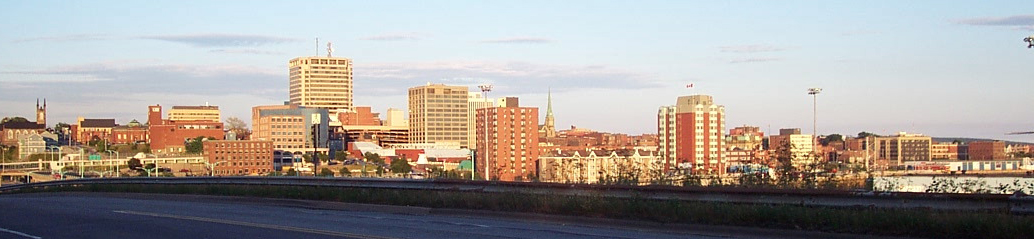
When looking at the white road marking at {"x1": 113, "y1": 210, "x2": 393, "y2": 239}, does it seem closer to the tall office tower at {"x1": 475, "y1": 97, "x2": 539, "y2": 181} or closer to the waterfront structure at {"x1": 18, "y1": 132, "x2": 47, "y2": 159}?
the tall office tower at {"x1": 475, "y1": 97, "x2": 539, "y2": 181}

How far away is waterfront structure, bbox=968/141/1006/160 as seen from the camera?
51.9 metres

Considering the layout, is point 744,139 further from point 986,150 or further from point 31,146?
point 31,146

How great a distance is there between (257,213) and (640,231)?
10.6 m

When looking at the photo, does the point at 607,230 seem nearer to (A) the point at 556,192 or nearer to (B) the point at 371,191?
(A) the point at 556,192

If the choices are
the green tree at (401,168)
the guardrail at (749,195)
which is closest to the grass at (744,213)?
the guardrail at (749,195)

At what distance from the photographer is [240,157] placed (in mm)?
101000

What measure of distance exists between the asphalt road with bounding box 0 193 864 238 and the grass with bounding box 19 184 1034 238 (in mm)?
501

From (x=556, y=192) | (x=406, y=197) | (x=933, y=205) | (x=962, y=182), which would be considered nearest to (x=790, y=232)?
(x=933, y=205)

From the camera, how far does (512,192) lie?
25109 millimetres

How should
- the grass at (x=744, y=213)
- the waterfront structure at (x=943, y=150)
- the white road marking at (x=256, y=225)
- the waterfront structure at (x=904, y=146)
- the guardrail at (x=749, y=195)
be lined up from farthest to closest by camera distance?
the waterfront structure at (x=904, y=146)
the waterfront structure at (x=943, y=150)
the white road marking at (x=256, y=225)
the guardrail at (x=749, y=195)
the grass at (x=744, y=213)

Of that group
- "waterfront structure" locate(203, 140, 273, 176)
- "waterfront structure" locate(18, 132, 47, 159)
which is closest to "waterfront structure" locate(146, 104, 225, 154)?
"waterfront structure" locate(18, 132, 47, 159)

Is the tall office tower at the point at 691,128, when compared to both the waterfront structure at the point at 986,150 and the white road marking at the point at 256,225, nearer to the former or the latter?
the waterfront structure at the point at 986,150

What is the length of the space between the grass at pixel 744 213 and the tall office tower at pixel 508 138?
234 ft

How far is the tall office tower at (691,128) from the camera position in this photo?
108669 mm
